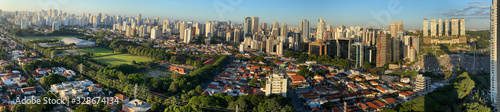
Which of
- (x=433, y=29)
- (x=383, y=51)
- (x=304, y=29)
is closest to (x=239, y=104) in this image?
(x=433, y=29)

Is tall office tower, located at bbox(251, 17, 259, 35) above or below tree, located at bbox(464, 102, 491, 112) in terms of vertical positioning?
above

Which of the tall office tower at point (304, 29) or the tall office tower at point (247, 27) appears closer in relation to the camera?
the tall office tower at point (304, 29)

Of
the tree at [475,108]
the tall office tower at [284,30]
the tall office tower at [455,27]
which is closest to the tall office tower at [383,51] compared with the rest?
the tall office tower at [455,27]

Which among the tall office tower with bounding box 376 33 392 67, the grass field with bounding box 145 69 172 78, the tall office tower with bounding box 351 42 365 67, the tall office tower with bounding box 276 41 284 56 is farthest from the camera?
the tall office tower with bounding box 276 41 284 56

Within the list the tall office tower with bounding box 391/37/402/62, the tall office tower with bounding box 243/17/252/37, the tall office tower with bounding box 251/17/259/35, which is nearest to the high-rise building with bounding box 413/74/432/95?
the tall office tower with bounding box 391/37/402/62

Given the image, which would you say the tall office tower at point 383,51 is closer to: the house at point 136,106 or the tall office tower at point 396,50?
the tall office tower at point 396,50

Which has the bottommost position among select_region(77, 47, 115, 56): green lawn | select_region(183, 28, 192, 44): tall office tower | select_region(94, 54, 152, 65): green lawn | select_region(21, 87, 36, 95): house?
select_region(21, 87, 36, 95): house

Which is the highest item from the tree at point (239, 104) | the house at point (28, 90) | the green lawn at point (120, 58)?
the green lawn at point (120, 58)

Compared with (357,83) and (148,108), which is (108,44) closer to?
(148,108)

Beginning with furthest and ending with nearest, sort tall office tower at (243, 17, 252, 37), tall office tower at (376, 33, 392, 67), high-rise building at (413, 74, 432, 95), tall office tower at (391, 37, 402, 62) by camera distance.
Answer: tall office tower at (243, 17, 252, 37), tall office tower at (391, 37, 402, 62), tall office tower at (376, 33, 392, 67), high-rise building at (413, 74, 432, 95)

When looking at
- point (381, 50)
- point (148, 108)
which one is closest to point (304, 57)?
point (381, 50)

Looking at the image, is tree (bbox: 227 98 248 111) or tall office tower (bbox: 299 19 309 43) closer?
tree (bbox: 227 98 248 111)

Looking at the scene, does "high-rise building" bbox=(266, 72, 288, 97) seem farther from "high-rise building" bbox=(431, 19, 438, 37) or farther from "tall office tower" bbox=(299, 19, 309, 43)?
"tall office tower" bbox=(299, 19, 309, 43)
